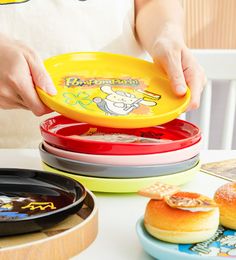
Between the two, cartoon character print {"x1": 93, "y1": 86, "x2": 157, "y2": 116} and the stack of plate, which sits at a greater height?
cartoon character print {"x1": 93, "y1": 86, "x2": 157, "y2": 116}

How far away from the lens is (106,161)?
2.87 ft

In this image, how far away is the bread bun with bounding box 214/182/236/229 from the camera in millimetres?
692

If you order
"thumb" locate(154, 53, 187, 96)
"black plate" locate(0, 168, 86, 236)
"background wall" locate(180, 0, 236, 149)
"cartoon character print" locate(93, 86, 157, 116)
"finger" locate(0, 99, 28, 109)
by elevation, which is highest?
"thumb" locate(154, 53, 187, 96)

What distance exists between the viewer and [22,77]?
96 centimetres

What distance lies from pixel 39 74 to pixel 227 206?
1.27ft

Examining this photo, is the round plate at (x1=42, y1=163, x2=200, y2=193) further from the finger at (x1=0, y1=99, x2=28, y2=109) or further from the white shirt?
the white shirt

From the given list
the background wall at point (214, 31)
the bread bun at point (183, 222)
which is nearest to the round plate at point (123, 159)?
A: the bread bun at point (183, 222)

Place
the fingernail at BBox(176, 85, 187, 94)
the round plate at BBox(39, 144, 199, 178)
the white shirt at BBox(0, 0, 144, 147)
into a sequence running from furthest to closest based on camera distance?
1. the white shirt at BBox(0, 0, 144, 147)
2. the fingernail at BBox(176, 85, 187, 94)
3. the round plate at BBox(39, 144, 199, 178)

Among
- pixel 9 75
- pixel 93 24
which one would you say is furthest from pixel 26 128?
pixel 9 75

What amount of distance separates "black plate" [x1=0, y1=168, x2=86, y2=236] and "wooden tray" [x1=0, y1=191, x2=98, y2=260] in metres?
0.01

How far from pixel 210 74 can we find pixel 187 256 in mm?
963

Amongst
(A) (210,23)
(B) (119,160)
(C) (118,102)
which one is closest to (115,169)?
(B) (119,160)

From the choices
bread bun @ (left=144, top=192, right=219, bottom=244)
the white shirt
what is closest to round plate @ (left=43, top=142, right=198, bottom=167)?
bread bun @ (left=144, top=192, right=219, bottom=244)

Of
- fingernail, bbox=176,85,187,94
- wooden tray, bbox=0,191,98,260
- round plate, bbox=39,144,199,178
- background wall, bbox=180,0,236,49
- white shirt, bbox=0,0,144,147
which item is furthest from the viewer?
background wall, bbox=180,0,236,49
